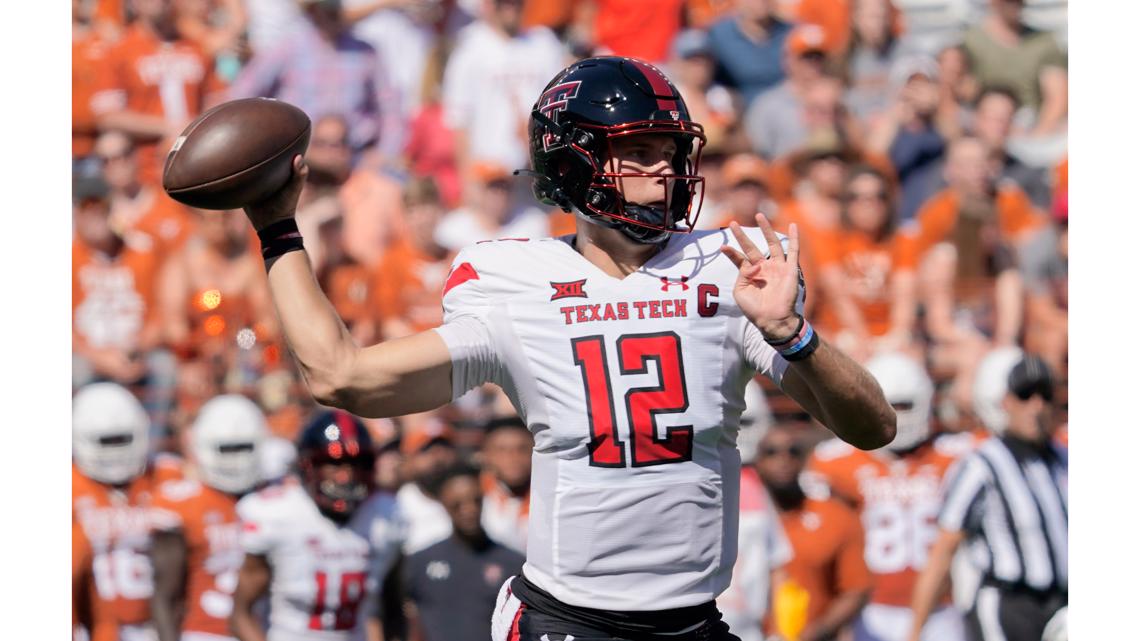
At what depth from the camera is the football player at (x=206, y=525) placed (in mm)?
6367

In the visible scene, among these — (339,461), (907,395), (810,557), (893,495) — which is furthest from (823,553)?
(339,461)

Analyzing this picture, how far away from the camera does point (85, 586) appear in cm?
641

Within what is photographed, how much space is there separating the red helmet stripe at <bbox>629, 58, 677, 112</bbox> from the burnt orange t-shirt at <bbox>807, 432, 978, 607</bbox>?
360 cm

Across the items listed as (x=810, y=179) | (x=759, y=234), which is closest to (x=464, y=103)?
(x=810, y=179)

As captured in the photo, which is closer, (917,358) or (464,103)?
(917,358)

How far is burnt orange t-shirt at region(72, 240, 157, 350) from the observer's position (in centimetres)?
686

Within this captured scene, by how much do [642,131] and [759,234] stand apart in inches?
15.8

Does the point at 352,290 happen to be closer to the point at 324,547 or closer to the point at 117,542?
the point at 324,547

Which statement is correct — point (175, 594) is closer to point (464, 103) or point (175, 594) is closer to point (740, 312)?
point (464, 103)

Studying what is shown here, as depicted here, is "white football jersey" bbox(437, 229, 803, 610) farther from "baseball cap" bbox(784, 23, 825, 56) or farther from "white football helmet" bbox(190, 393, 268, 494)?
"baseball cap" bbox(784, 23, 825, 56)

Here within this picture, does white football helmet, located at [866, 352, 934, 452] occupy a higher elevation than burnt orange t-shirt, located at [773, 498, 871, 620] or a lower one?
higher

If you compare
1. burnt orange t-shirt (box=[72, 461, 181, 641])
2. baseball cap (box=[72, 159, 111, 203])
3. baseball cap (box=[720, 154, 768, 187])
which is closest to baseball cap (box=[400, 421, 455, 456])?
burnt orange t-shirt (box=[72, 461, 181, 641])

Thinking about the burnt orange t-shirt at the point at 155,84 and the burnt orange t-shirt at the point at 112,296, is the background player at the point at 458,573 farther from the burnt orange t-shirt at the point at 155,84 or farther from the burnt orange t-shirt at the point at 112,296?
the burnt orange t-shirt at the point at 155,84

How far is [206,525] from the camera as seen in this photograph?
6469mm
